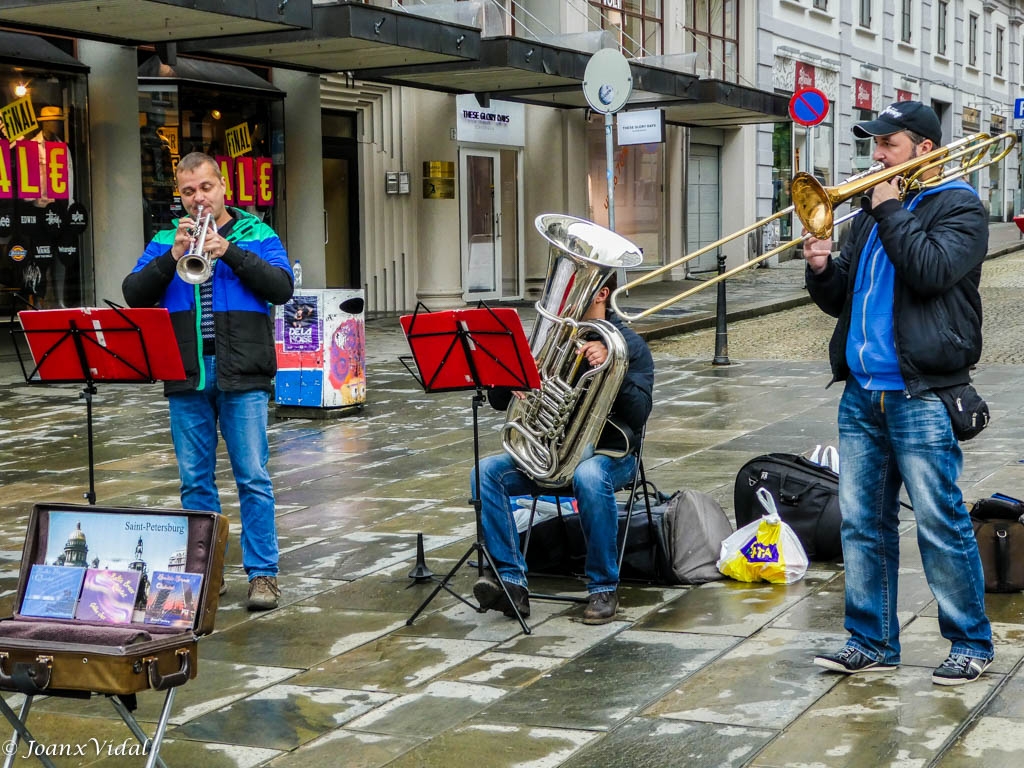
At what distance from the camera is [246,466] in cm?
593

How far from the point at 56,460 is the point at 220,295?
14.7 ft

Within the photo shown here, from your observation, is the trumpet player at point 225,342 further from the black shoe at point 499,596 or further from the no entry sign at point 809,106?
the no entry sign at point 809,106

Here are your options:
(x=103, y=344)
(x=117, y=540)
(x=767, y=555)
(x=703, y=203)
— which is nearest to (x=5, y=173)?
(x=103, y=344)

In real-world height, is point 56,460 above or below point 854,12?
below

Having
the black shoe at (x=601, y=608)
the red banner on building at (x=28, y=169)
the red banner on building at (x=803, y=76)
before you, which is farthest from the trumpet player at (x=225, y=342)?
the red banner on building at (x=803, y=76)

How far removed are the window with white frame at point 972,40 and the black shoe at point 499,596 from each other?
41606mm

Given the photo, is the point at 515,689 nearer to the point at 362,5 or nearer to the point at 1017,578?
the point at 1017,578

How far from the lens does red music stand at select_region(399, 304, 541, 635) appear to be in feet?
17.5

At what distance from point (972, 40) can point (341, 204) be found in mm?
30088

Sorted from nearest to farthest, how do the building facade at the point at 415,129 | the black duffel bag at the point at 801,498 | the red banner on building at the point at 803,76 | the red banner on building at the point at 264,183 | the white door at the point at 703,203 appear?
the black duffel bag at the point at 801,498, the building facade at the point at 415,129, the red banner on building at the point at 264,183, the white door at the point at 703,203, the red banner on building at the point at 803,76

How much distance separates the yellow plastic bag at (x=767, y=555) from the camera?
Answer: 6.06 meters

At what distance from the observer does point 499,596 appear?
5582mm

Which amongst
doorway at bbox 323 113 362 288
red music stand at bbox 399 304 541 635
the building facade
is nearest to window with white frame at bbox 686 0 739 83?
the building facade

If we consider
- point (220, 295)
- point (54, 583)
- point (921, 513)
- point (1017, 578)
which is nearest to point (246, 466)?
point (220, 295)
